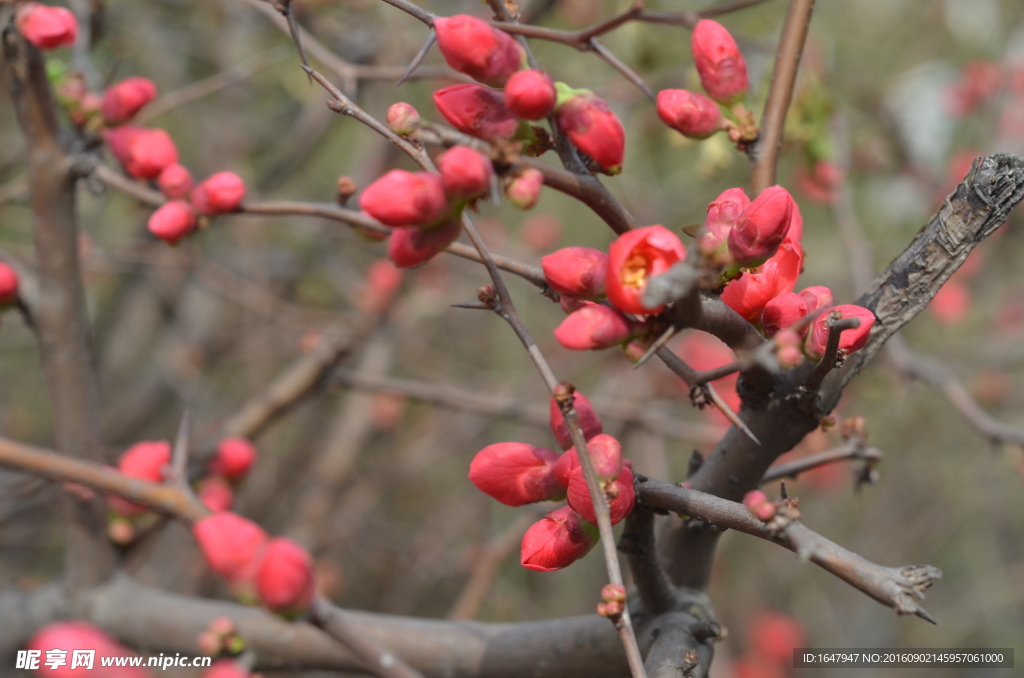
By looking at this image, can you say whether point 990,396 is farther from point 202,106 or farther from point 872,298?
point 202,106

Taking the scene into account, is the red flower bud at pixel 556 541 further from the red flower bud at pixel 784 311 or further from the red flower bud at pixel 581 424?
the red flower bud at pixel 784 311

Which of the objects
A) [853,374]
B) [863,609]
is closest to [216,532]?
[853,374]

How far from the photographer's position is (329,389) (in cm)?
209

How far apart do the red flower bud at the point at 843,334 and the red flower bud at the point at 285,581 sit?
2.02 ft

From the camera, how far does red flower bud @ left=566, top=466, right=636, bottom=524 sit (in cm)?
85

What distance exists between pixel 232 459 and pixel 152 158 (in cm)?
76

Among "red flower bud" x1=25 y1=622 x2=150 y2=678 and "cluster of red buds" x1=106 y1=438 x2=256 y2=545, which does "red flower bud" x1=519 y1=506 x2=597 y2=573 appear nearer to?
"red flower bud" x1=25 y1=622 x2=150 y2=678

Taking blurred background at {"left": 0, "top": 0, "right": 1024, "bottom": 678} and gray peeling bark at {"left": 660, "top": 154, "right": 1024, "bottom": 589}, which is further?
blurred background at {"left": 0, "top": 0, "right": 1024, "bottom": 678}

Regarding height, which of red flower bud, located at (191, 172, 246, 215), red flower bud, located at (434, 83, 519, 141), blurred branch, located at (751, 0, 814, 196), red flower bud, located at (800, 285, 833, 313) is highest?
blurred branch, located at (751, 0, 814, 196)

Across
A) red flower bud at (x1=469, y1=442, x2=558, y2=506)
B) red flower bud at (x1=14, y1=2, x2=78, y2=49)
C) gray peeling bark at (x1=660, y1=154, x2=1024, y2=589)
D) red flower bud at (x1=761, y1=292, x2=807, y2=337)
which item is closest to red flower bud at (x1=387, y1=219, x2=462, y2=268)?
red flower bud at (x1=469, y1=442, x2=558, y2=506)

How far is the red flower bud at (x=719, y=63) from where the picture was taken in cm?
116

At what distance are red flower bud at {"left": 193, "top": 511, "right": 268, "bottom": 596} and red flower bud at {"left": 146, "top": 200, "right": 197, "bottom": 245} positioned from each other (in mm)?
624

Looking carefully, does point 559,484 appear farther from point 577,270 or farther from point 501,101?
point 501,101

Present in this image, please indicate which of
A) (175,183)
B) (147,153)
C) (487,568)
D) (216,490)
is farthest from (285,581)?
(487,568)
